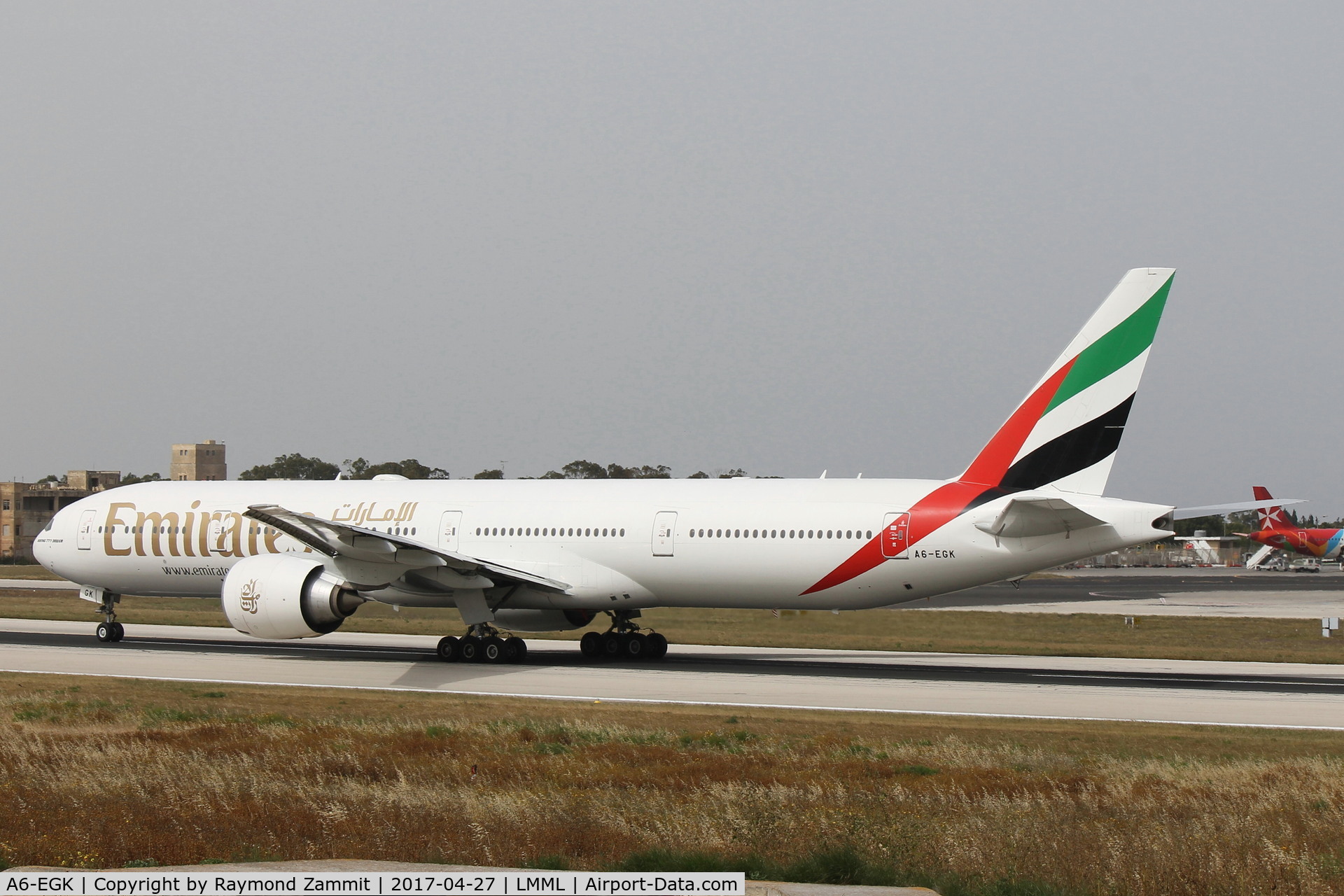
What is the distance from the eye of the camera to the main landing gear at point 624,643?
29172mm

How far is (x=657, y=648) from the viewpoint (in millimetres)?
29156

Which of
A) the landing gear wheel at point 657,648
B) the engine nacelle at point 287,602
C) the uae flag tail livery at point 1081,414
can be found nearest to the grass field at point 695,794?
the engine nacelle at point 287,602

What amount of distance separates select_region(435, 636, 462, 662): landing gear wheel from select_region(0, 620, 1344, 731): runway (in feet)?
1.61

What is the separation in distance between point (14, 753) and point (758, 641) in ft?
71.6

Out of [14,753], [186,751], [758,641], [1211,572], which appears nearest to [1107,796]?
[186,751]

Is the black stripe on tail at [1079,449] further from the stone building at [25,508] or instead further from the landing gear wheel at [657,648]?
the stone building at [25,508]

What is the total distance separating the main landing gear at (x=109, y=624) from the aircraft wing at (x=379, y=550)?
7.99 metres

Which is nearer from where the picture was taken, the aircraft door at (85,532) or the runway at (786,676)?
the runway at (786,676)

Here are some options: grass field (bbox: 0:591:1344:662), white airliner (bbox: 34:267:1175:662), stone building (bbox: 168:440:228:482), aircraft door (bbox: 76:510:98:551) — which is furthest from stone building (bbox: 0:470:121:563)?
white airliner (bbox: 34:267:1175:662)

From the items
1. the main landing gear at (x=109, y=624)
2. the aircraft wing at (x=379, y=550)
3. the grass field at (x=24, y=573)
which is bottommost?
the main landing gear at (x=109, y=624)

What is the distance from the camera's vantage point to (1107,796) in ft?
40.4

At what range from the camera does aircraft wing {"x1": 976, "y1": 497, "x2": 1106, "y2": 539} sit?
78.6ft

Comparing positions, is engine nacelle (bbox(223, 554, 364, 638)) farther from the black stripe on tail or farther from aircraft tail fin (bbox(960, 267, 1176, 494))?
the black stripe on tail

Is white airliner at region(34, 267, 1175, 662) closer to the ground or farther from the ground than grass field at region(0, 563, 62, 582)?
farther from the ground
